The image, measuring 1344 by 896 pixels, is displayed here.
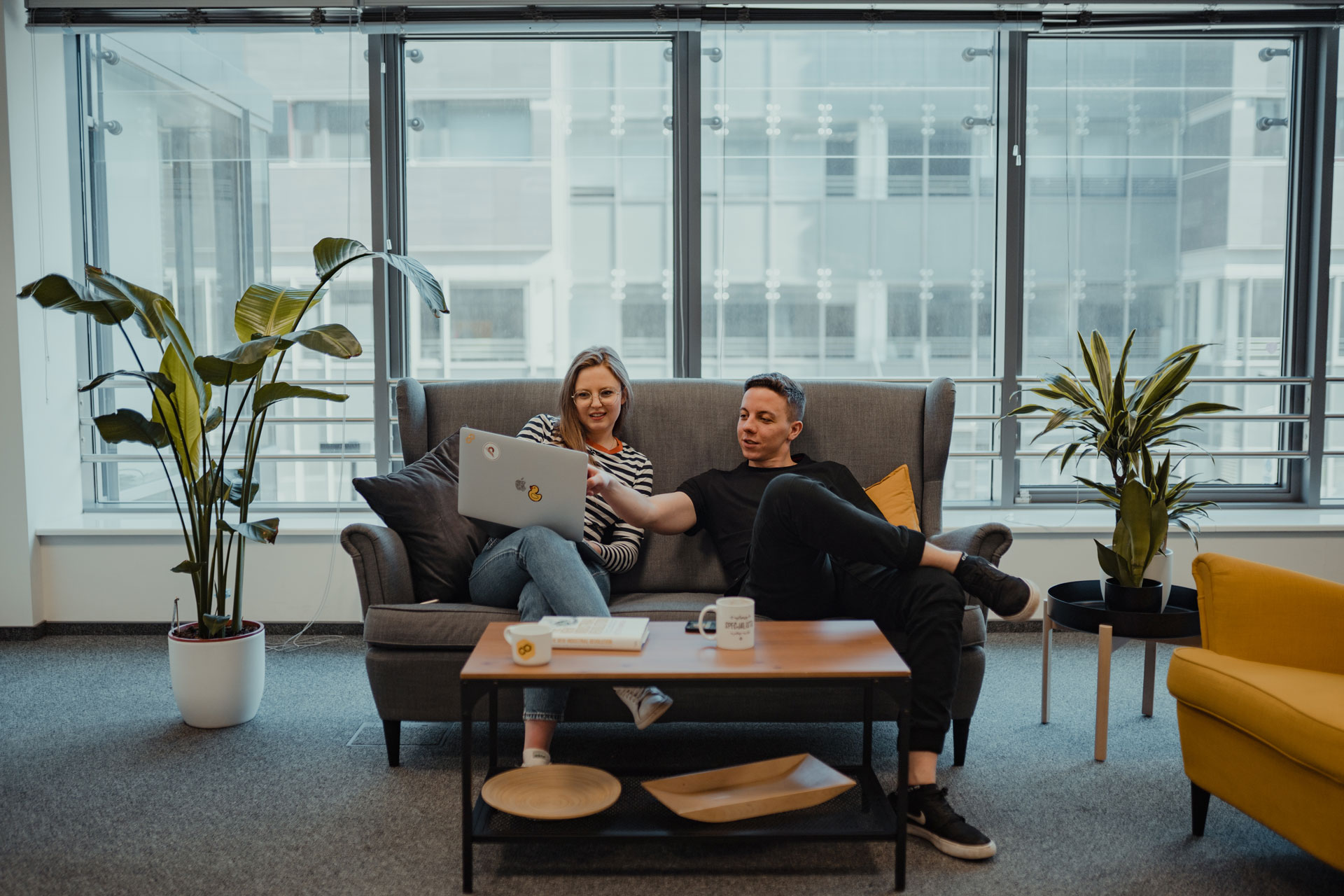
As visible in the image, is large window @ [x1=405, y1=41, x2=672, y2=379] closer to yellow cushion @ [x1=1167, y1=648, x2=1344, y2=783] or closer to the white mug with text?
the white mug with text

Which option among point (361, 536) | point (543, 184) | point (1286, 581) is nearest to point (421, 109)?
point (543, 184)

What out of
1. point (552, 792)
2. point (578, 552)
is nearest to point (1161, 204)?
point (578, 552)

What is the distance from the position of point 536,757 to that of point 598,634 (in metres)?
0.39

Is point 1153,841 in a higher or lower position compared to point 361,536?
lower

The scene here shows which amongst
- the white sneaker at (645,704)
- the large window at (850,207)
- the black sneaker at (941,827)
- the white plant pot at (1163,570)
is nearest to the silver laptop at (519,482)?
the white sneaker at (645,704)

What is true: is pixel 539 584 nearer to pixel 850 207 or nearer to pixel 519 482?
pixel 519 482

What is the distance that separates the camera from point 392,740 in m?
2.38

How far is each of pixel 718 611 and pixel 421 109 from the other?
108 inches

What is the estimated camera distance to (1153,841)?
1976 mm

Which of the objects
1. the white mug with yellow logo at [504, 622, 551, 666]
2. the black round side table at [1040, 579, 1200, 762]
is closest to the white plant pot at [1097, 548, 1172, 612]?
the black round side table at [1040, 579, 1200, 762]

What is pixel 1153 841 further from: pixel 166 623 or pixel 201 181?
pixel 201 181

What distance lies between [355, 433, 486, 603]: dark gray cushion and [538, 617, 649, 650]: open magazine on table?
617 mm

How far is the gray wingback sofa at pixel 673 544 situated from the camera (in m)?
2.30

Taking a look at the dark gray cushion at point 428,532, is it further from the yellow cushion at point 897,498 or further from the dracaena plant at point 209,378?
the yellow cushion at point 897,498
